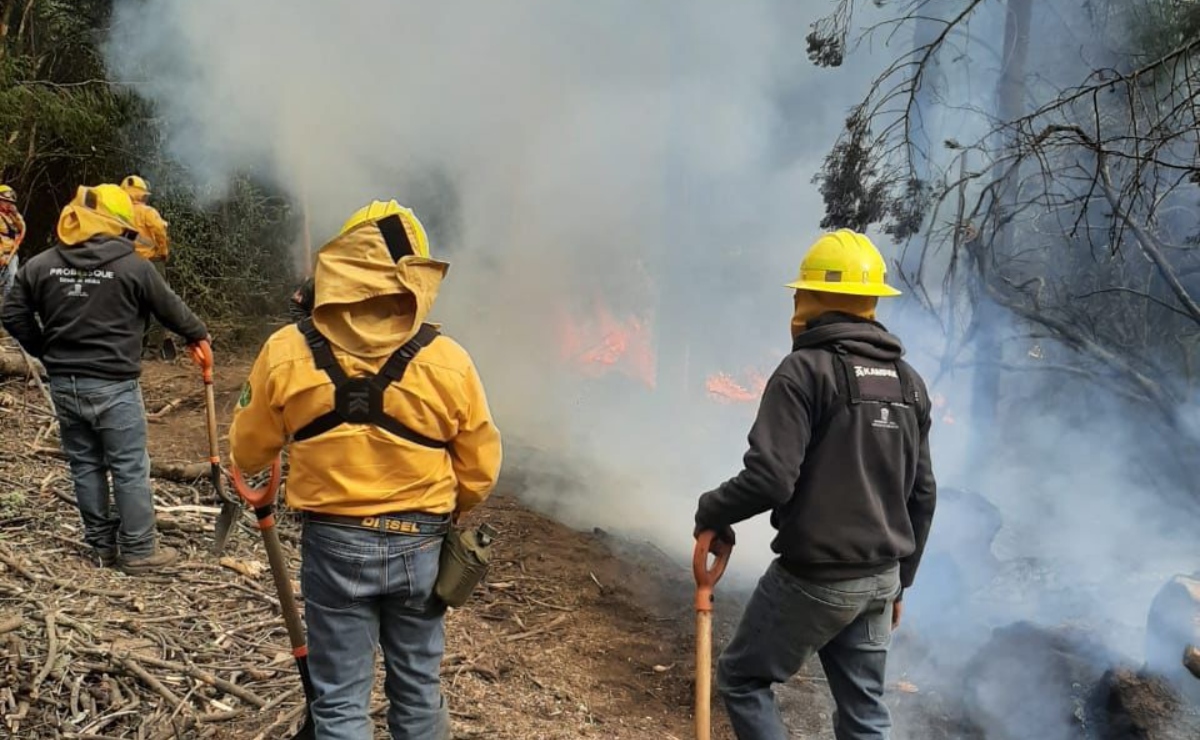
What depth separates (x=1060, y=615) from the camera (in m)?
4.64

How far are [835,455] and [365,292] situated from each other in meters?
1.34

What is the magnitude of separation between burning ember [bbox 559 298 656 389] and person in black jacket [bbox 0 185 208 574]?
7.10 meters

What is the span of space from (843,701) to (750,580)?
9.23 feet

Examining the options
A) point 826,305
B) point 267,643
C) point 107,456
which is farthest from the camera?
point 107,456

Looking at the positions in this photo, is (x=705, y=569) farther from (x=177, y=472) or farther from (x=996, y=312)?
(x=996, y=312)

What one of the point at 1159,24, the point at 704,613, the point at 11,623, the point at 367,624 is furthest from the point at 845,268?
the point at 1159,24

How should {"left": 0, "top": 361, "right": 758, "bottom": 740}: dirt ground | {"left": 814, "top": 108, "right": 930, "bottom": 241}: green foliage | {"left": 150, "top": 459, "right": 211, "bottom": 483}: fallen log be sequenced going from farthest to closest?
{"left": 814, "top": 108, "right": 930, "bottom": 241}: green foliage < {"left": 150, "top": 459, "right": 211, "bottom": 483}: fallen log < {"left": 0, "top": 361, "right": 758, "bottom": 740}: dirt ground

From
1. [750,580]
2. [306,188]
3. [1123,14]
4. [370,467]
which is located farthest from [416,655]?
[306,188]

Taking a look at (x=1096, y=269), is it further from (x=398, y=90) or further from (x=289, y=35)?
(x=289, y=35)

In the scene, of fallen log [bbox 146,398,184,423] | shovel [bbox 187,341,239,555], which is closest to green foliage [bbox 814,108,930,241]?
shovel [bbox 187,341,239,555]

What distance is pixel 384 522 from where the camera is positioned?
2092 mm

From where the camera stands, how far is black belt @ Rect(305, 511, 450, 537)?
2082 millimetres

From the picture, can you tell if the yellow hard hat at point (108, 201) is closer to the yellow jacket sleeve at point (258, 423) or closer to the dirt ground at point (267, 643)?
the dirt ground at point (267, 643)

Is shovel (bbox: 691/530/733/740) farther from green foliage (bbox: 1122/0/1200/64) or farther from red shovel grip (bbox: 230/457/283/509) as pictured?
green foliage (bbox: 1122/0/1200/64)
